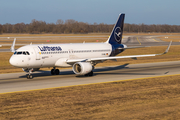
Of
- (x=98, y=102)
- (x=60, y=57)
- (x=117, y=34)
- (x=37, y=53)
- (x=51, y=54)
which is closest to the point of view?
(x=98, y=102)

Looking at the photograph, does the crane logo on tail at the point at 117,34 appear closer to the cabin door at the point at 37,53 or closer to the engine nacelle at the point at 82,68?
the engine nacelle at the point at 82,68

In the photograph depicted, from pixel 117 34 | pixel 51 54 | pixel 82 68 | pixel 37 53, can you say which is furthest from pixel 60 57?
pixel 117 34

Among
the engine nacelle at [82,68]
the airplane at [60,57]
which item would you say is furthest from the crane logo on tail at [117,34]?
the engine nacelle at [82,68]

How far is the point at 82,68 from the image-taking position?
3130cm

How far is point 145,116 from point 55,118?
19.0 feet

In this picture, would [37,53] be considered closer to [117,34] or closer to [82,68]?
[82,68]

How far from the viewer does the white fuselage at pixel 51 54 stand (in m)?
30.4

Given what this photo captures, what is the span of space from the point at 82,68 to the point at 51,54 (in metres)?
4.42

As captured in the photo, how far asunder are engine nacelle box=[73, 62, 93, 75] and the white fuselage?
170 centimetres

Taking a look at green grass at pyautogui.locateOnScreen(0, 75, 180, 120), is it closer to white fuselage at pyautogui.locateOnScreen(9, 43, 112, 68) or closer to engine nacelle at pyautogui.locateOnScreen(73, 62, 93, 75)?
engine nacelle at pyautogui.locateOnScreen(73, 62, 93, 75)

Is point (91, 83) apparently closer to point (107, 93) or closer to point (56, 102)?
point (107, 93)

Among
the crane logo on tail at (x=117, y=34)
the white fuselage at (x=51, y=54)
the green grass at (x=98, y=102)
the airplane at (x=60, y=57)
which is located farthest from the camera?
the crane logo on tail at (x=117, y=34)

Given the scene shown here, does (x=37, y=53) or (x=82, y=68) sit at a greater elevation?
(x=37, y=53)

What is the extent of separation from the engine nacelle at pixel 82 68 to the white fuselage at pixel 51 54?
1699 mm
